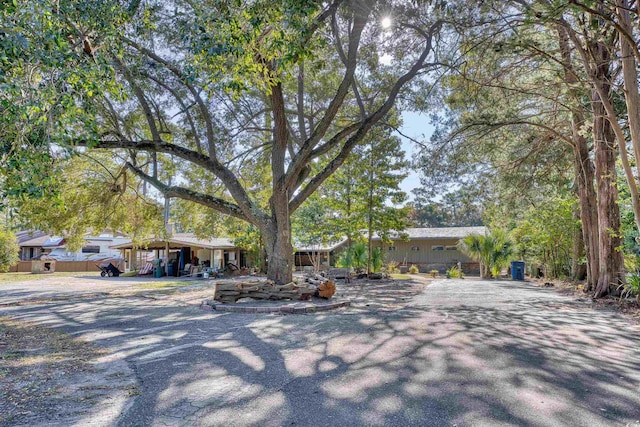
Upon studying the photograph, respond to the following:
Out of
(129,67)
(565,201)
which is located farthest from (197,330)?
(565,201)

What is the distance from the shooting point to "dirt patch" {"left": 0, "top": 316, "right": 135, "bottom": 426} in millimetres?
2986

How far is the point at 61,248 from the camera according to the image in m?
37.0

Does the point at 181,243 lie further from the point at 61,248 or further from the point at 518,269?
the point at 61,248

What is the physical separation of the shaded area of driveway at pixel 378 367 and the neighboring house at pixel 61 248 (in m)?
33.6

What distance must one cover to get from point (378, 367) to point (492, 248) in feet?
59.8

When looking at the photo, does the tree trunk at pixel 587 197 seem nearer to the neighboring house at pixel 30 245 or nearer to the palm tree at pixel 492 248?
the palm tree at pixel 492 248

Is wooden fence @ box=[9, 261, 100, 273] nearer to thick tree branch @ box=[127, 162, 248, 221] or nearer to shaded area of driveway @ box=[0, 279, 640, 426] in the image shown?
thick tree branch @ box=[127, 162, 248, 221]

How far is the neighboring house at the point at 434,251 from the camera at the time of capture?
28547mm

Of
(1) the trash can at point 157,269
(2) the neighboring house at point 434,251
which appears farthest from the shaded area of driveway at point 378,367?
(2) the neighboring house at point 434,251

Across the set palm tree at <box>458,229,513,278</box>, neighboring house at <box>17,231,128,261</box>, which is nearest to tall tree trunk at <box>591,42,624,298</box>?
palm tree at <box>458,229,513,278</box>

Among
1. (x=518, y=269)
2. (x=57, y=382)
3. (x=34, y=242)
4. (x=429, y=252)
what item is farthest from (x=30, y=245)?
(x=518, y=269)

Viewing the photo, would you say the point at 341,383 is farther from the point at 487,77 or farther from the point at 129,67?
the point at 487,77

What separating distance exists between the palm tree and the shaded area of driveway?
12839 millimetres

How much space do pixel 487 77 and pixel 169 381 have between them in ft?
32.5
